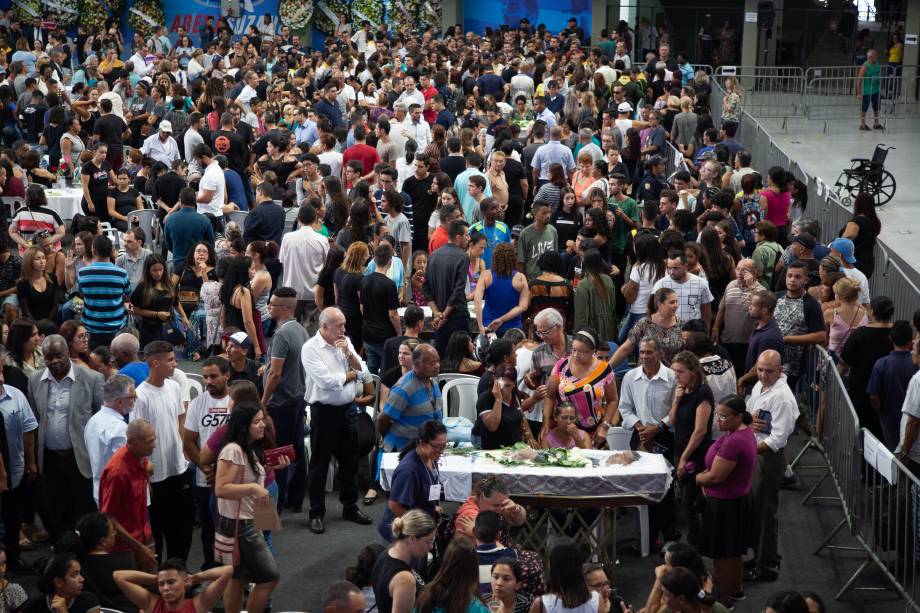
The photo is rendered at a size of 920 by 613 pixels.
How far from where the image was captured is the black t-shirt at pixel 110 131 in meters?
15.0

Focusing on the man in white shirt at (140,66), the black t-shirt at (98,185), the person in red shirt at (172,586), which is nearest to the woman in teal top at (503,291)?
the person in red shirt at (172,586)

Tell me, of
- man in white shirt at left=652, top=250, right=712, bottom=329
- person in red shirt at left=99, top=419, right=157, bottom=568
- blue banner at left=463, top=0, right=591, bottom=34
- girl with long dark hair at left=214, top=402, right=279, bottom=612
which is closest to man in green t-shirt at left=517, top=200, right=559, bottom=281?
man in white shirt at left=652, top=250, right=712, bottom=329

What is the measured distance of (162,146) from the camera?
14.8 m

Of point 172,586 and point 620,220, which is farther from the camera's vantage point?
point 620,220

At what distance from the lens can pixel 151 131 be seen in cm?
1661

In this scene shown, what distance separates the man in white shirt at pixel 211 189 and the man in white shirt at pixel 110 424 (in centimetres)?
571

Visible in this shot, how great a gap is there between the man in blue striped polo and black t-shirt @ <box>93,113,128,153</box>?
217 inches

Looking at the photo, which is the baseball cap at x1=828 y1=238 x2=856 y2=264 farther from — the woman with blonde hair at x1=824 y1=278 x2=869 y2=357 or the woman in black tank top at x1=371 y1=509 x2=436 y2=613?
the woman in black tank top at x1=371 y1=509 x2=436 y2=613

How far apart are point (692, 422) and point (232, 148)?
8.16 metres

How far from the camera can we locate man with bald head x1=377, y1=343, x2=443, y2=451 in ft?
25.3

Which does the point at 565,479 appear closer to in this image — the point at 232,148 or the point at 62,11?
the point at 232,148

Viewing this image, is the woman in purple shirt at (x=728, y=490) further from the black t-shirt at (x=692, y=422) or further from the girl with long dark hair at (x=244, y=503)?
the girl with long dark hair at (x=244, y=503)

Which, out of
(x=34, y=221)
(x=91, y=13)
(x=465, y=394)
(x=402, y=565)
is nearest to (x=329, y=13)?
(x=91, y=13)

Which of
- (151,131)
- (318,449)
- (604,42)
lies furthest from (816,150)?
(318,449)
